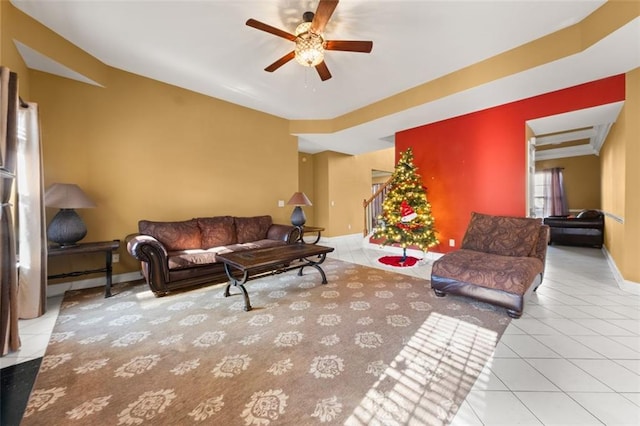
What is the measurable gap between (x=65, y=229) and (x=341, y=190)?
19.6 ft

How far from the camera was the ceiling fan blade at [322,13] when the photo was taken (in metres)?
1.92

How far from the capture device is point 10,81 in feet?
6.39

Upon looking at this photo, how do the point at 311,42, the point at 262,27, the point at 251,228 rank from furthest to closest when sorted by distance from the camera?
the point at 251,228 < the point at 311,42 < the point at 262,27

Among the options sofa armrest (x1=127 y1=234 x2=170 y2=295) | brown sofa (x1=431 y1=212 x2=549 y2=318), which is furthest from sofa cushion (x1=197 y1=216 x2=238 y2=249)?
brown sofa (x1=431 y1=212 x2=549 y2=318)

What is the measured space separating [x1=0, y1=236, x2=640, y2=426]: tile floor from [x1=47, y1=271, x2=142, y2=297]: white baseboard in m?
0.29

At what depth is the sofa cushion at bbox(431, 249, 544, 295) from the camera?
2.41m

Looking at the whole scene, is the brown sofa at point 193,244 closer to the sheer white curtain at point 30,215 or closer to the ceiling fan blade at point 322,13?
the sheer white curtain at point 30,215

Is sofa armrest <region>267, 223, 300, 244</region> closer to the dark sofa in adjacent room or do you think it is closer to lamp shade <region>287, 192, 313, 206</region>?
lamp shade <region>287, 192, 313, 206</region>

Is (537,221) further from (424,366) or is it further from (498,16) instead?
(424,366)

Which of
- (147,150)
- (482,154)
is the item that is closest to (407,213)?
(482,154)

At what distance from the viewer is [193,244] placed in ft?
11.9

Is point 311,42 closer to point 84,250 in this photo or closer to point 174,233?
point 174,233

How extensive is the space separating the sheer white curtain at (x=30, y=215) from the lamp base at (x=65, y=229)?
429 mm

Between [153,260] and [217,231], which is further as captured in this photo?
[217,231]
